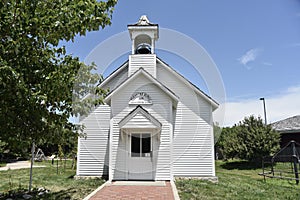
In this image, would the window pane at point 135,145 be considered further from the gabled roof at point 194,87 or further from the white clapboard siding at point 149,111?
the gabled roof at point 194,87

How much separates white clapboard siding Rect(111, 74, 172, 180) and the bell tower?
1.61 meters

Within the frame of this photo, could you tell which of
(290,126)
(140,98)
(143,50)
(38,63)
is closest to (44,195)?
(38,63)

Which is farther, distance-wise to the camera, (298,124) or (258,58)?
(298,124)

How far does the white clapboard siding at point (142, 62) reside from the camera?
14.0 metres

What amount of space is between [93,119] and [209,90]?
21.1 ft

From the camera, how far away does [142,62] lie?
14.1 meters

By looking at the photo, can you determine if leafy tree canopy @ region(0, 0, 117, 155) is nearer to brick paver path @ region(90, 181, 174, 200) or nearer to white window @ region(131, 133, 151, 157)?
brick paver path @ region(90, 181, 174, 200)

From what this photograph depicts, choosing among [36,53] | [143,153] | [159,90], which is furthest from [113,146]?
[36,53]

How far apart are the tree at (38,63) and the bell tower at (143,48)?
7.79 metres

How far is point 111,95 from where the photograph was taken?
39.9ft

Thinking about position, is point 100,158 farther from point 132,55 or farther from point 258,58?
point 258,58

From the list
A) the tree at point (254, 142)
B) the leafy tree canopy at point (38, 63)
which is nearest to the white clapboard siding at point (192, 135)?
the leafy tree canopy at point (38, 63)

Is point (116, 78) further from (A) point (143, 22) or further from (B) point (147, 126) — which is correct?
(B) point (147, 126)

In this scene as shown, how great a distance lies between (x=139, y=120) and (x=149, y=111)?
0.99 meters
